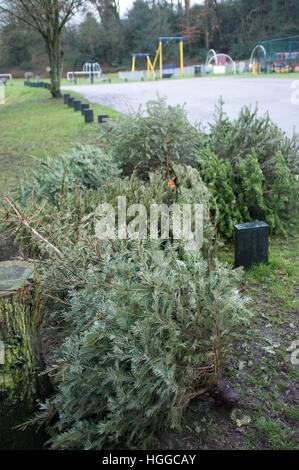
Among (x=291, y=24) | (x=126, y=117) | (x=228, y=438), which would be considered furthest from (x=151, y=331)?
(x=291, y=24)

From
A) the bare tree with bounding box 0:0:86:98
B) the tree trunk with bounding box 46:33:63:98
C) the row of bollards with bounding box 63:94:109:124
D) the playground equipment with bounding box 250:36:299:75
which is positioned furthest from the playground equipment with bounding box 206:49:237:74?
A: the row of bollards with bounding box 63:94:109:124

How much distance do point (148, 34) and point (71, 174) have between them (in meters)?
52.7

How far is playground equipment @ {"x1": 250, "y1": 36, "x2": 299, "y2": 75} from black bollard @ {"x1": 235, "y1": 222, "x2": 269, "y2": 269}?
26.8m

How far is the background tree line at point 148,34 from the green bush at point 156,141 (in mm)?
45547

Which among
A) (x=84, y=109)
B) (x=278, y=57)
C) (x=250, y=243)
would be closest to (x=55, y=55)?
(x=84, y=109)

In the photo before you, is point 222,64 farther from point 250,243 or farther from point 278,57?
point 250,243

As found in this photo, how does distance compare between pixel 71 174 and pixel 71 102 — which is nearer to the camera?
pixel 71 174

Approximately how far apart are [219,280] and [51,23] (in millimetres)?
19275

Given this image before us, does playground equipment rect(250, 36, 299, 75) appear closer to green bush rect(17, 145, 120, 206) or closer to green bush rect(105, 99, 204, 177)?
green bush rect(105, 99, 204, 177)

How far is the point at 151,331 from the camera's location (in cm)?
222

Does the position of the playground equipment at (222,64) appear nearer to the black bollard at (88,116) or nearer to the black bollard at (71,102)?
the black bollard at (71,102)

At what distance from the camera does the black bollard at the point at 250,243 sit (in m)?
3.90

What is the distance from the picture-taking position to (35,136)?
1135cm

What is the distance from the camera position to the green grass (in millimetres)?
8235
